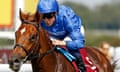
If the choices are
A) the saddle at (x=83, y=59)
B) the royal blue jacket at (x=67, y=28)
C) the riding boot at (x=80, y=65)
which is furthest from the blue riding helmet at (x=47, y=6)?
the riding boot at (x=80, y=65)

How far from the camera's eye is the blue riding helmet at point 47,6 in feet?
22.1

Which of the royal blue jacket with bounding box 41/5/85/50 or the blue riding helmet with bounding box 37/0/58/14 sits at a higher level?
the blue riding helmet with bounding box 37/0/58/14

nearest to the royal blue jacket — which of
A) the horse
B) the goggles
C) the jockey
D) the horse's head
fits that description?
the jockey

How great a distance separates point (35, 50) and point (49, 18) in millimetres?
567

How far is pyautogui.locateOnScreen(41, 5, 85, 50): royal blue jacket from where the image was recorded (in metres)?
6.95

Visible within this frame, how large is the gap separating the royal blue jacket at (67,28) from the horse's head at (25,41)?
46 cm

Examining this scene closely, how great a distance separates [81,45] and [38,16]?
0.79 metres

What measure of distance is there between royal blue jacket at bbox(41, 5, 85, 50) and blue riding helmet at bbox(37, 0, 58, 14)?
7.1 inches

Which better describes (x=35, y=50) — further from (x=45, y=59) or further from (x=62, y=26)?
(x=62, y=26)

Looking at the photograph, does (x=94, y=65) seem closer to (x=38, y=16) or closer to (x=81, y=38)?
(x=81, y=38)

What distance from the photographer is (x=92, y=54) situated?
8375 millimetres

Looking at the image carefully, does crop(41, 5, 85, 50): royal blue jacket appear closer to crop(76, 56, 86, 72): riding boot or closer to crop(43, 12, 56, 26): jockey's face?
crop(43, 12, 56, 26): jockey's face

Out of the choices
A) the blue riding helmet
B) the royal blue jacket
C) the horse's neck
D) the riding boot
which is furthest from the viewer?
the riding boot

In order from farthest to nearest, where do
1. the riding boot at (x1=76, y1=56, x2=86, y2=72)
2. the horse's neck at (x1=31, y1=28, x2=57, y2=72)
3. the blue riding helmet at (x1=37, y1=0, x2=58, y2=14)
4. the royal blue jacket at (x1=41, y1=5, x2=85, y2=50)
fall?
1. the riding boot at (x1=76, y1=56, x2=86, y2=72)
2. the royal blue jacket at (x1=41, y1=5, x2=85, y2=50)
3. the blue riding helmet at (x1=37, y1=0, x2=58, y2=14)
4. the horse's neck at (x1=31, y1=28, x2=57, y2=72)
